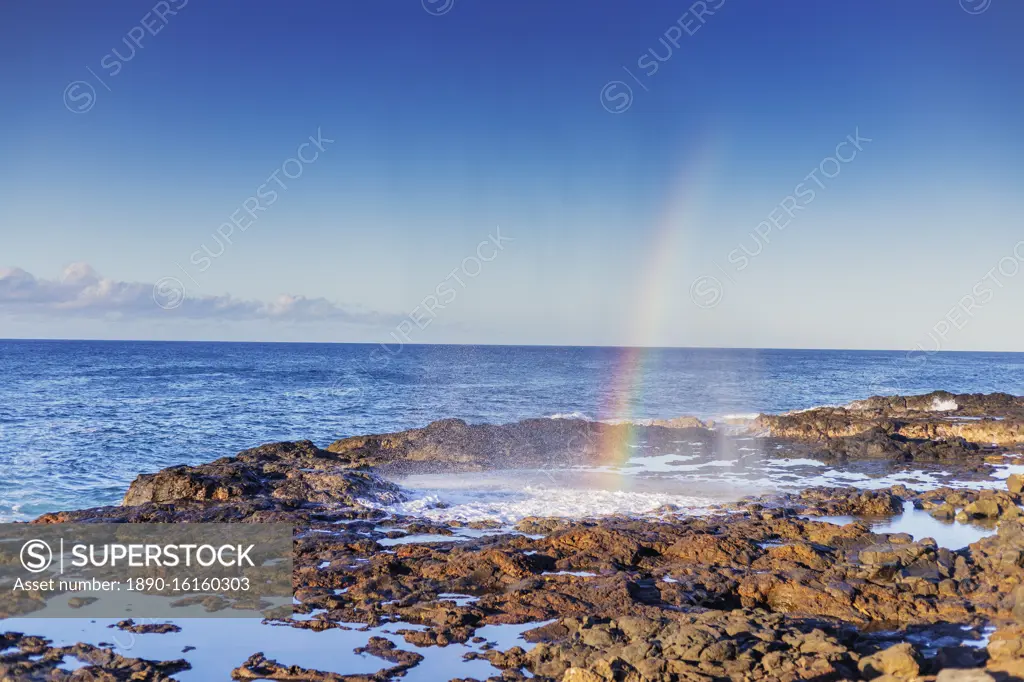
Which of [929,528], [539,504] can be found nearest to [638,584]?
[539,504]

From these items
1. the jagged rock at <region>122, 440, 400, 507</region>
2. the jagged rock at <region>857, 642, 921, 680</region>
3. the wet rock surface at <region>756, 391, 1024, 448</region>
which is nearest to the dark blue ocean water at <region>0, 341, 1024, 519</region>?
the jagged rock at <region>122, 440, 400, 507</region>

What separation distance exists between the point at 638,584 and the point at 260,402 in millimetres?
44981

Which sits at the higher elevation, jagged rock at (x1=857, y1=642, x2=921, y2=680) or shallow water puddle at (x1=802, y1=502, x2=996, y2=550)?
jagged rock at (x1=857, y1=642, x2=921, y2=680)

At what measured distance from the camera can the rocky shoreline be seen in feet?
28.9

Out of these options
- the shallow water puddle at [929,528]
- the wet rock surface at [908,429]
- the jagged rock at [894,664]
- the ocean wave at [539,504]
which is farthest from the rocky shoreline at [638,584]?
the wet rock surface at [908,429]

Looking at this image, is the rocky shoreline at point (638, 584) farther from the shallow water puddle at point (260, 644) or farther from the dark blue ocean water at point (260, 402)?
the dark blue ocean water at point (260, 402)

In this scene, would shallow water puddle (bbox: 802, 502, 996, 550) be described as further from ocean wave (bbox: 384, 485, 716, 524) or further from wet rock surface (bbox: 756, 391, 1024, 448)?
wet rock surface (bbox: 756, 391, 1024, 448)

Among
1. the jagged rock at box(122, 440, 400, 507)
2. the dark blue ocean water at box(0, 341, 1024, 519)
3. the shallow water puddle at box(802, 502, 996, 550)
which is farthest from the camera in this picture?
the dark blue ocean water at box(0, 341, 1024, 519)

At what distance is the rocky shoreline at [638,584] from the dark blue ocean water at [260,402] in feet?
24.9

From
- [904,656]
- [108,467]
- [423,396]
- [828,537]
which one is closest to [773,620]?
[904,656]

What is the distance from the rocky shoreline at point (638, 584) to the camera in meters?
8.80

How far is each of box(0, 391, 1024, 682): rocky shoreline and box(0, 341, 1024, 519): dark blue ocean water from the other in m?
7.58

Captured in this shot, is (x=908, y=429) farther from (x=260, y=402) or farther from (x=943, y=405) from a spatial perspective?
(x=260, y=402)

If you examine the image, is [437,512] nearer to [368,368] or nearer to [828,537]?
[828,537]
